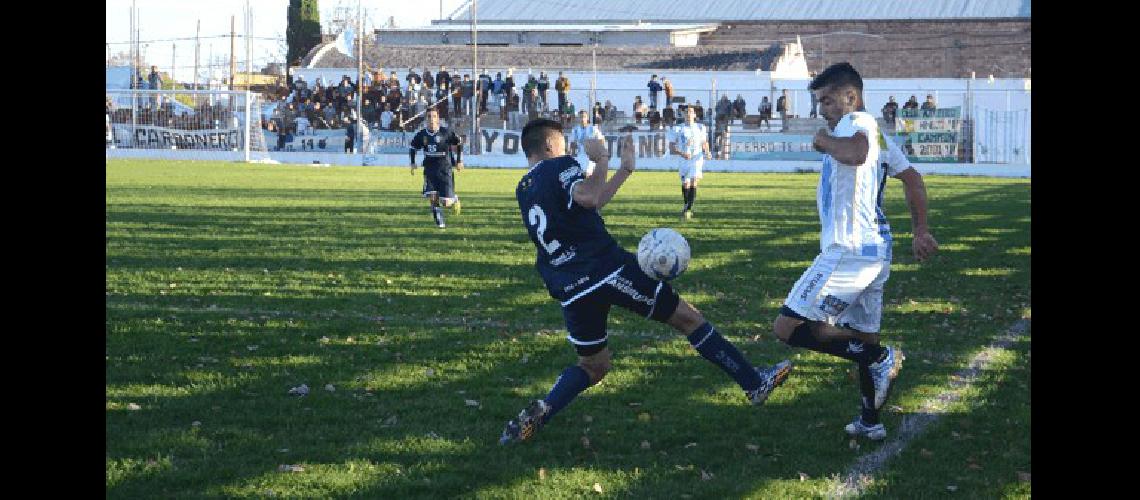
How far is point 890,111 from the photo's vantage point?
4653cm

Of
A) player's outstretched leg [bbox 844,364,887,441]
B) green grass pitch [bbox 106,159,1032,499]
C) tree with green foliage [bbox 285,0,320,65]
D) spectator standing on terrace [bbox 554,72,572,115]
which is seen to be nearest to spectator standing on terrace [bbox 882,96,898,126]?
spectator standing on terrace [bbox 554,72,572,115]

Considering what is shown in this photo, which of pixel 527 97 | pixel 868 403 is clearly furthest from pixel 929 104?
pixel 868 403

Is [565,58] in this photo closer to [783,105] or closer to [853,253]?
[783,105]

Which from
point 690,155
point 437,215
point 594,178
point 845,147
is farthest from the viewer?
point 690,155

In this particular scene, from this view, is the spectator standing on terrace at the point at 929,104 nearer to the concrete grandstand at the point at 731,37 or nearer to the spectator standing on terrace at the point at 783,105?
the spectator standing on terrace at the point at 783,105

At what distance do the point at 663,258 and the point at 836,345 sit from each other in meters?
1.02

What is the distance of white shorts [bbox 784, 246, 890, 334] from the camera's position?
7.05 meters

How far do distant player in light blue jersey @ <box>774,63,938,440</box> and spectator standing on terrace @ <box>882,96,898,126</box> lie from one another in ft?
131

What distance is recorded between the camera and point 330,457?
674 cm

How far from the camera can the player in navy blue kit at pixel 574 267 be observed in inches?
276

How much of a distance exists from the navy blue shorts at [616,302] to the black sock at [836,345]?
0.66 metres

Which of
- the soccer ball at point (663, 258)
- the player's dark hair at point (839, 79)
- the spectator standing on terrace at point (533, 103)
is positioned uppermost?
the spectator standing on terrace at point (533, 103)

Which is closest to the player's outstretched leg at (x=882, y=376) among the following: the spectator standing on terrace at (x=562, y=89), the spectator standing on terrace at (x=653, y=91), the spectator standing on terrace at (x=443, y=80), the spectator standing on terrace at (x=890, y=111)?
the spectator standing on terrace at (x=890, y=111)
